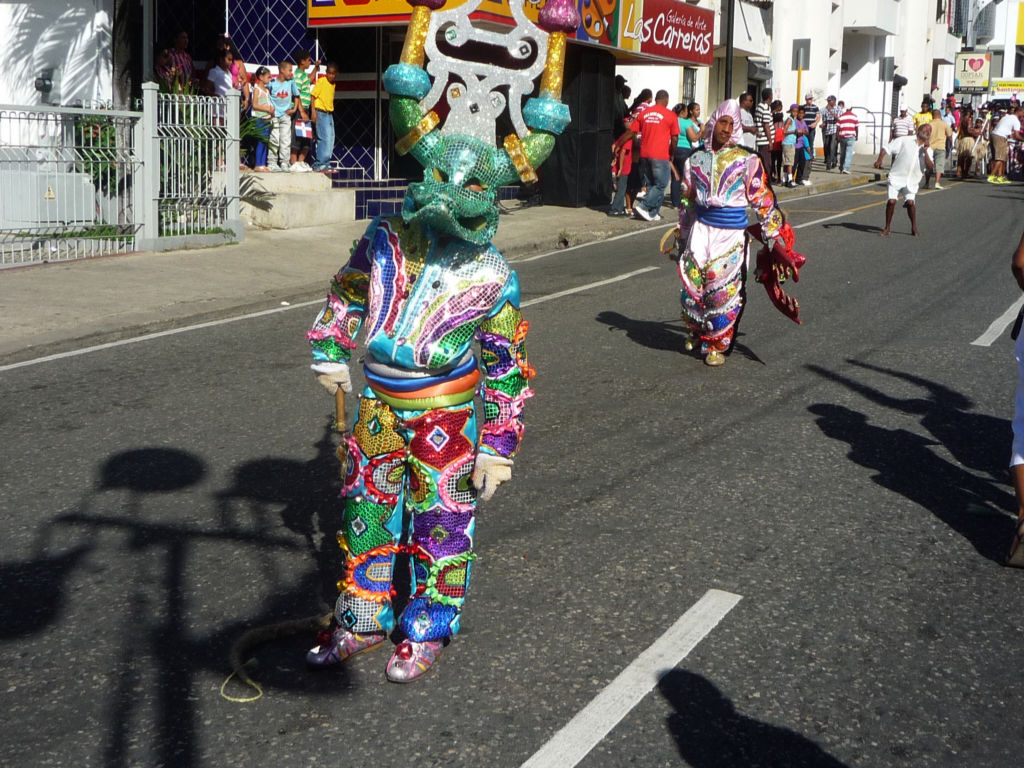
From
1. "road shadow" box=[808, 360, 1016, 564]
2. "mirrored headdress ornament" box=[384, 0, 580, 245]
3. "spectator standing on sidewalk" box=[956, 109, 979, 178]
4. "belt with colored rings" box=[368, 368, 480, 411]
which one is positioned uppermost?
"spectator standing on sidewalk" box=[956, 109, 979, 178]

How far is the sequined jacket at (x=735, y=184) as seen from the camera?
8.09 meters

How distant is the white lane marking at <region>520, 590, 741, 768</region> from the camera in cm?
325

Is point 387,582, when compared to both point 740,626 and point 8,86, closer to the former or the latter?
point 740,626

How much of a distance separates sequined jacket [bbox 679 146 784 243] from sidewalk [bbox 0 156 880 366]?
437 cm

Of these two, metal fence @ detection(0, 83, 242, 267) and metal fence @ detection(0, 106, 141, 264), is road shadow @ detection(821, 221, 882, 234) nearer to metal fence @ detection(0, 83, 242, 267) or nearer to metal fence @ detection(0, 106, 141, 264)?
metal fence @ detection(0, 83, 242, 267)

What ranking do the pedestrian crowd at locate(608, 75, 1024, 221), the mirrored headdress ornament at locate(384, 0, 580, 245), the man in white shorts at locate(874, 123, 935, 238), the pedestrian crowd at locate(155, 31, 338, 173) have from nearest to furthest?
the mirrored headdress ornament at locate(384, 0, 580, 245) < the pedestrian crowd at locate(155, 31, 338, 173) < the man in white shorts at locate(874, 123, 935, 238) < the pedestrian crowd at locate(608, 75, 1024, 221)

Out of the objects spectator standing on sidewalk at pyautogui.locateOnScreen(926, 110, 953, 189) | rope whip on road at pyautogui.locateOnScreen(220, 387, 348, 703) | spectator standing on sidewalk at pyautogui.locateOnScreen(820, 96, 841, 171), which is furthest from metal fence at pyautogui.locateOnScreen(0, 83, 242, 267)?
spectator standing on sidewalk at pyautogui.locateOnScreen(820, 96, 841, 171)

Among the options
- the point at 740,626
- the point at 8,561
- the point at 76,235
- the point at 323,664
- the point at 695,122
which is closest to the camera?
the point at 323,664

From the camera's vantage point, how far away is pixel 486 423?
11.5 ft

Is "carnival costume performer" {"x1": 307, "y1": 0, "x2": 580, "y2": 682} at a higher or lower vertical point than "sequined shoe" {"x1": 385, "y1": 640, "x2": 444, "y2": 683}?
higher

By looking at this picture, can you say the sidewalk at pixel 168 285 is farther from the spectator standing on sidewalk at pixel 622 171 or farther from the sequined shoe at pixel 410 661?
the sequined shoe at pixel 410 661

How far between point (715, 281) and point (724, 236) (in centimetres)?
32

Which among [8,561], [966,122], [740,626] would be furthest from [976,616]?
[966,122]

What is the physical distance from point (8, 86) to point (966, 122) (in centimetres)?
2227
